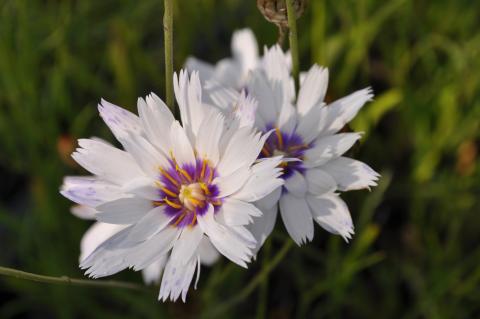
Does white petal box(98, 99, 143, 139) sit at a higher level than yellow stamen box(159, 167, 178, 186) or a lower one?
higher

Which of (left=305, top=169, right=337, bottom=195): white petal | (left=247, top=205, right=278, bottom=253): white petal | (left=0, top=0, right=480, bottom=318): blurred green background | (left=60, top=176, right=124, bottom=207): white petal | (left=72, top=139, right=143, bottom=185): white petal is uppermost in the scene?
(left=72, top=139, right=143, bottom=185): white petal

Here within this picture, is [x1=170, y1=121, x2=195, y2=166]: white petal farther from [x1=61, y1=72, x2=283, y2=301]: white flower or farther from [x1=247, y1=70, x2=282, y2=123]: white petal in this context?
A: [x1=247, y1=70, x2=282, y2=123]: white petal

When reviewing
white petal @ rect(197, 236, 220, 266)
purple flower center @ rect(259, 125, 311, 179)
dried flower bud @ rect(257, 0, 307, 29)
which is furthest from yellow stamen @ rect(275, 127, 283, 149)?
white petal @ rect(197, 236, 220, 266)

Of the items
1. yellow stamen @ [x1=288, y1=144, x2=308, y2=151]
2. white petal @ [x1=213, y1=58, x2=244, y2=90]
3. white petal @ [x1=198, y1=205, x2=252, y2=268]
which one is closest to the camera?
white petal @ [x1=198, y1=205, x2=252, y2=268]

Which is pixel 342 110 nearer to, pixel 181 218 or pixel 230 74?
pixel 181 218

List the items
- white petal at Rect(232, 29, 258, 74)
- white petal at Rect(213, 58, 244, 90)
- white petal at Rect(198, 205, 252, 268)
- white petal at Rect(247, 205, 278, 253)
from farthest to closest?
white petal at Rect(232, 29, 258, 74)
white petal at Rect(213, 58, 244, 90)
white petal at Rect(247, 205, 278, 253)
white petal at Rect(198, 205, 252, 268)

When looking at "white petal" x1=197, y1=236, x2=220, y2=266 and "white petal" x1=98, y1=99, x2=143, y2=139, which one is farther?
"white petal" x1=197, y1=236, x2=220, y2=266

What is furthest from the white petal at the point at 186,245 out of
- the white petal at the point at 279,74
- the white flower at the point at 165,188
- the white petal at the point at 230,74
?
the white petal at the point at 230,74

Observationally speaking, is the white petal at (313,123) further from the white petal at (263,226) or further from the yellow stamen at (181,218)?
the yellow stamen at (181,218)
